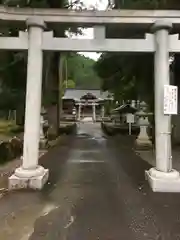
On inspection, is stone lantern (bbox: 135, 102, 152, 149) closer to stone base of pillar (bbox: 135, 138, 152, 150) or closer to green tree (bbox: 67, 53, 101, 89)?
stone base of pillar (bbox: 135, 138, 152, 150)

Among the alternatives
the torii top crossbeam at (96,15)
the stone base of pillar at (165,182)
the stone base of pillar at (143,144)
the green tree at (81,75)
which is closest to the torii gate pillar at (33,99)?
the torii top crossbeam at (96,15)

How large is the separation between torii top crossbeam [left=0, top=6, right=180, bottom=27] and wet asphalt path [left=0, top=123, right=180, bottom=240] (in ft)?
11.1

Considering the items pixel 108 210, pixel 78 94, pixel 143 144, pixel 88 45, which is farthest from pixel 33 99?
pixel 78 94

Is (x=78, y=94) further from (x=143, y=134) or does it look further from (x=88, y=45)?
(x=88, y=45)

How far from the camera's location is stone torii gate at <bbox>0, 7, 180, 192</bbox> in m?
5.94

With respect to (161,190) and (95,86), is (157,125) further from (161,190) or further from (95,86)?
(95,86)

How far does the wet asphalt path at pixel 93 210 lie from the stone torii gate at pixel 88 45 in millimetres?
604

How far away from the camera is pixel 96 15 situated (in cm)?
607

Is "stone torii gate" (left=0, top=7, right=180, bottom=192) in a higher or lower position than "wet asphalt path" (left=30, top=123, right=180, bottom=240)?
higher

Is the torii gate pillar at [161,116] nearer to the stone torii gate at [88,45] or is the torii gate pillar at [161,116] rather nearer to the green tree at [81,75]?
the stone torii gate at [88,45]

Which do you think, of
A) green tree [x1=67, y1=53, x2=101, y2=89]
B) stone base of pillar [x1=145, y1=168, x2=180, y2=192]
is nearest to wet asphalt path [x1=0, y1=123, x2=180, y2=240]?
stone base of pillar [x1=145, y1=168, x2=180, y2=192]

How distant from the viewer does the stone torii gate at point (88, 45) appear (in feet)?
19.5

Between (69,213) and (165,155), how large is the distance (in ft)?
7.65

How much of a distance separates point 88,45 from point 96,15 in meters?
0.62
